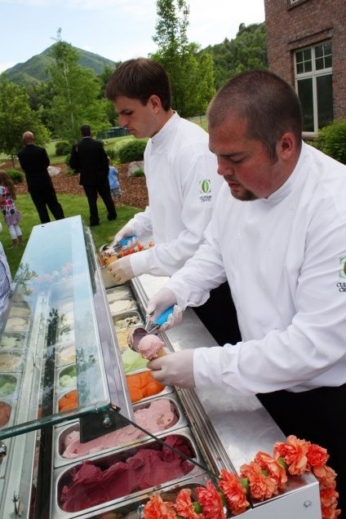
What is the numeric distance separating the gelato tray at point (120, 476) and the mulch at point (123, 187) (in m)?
8.32

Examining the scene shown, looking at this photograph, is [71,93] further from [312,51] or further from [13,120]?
[312,51]

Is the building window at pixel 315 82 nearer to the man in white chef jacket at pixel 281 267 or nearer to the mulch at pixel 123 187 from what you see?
the mulch at pixel 123 187

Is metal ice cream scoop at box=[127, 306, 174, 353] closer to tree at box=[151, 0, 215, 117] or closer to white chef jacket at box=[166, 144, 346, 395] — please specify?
white chef jacket at box=[166, 144, 346, 395]

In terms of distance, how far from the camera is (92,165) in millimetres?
8094

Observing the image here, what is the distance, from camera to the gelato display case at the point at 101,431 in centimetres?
112

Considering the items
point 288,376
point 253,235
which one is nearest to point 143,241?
point 253,235

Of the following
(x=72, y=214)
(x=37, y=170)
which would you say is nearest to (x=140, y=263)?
(x=37, y=170)

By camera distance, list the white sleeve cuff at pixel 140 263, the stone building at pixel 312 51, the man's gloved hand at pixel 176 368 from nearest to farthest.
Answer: the man's gloved hand at pixel 176 368
the white sleeve cuff at pixel 140 263
the stone building at pixel 312 51

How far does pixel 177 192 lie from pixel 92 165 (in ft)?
19.8

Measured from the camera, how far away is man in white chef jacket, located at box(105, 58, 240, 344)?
87.4 inches

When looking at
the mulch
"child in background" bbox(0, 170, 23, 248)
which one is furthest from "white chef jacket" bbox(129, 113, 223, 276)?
the mulch

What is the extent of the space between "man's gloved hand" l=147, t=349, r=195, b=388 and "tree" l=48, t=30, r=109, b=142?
19.8 meters

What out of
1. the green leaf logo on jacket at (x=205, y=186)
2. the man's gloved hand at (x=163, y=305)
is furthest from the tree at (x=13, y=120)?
the man's gloved hand at (x=163, y=305)

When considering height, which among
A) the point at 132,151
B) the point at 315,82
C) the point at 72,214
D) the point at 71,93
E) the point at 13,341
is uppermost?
the point at 71,93
